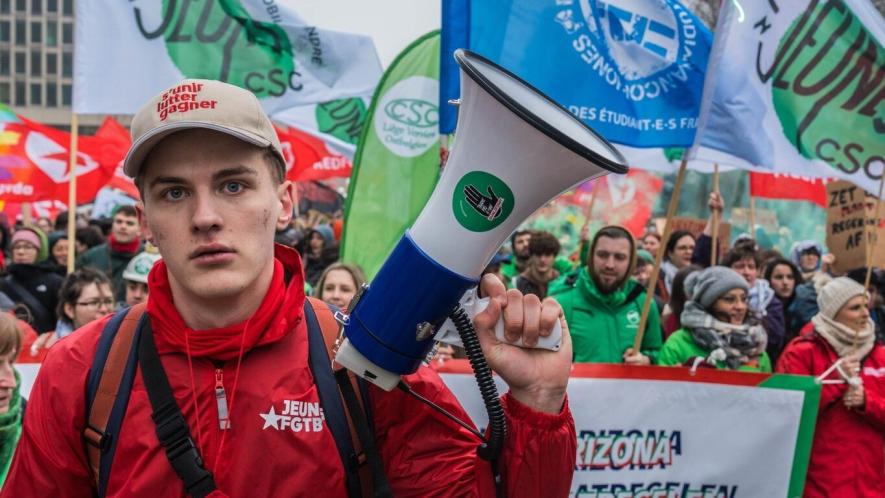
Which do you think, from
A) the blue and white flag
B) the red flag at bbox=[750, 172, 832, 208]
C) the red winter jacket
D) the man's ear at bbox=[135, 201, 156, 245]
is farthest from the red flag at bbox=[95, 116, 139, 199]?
the man's ear at bbox=[135, 201, 156, 245]

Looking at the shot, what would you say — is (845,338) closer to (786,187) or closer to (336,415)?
(336,415)

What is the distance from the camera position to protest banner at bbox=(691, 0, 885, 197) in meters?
5.38

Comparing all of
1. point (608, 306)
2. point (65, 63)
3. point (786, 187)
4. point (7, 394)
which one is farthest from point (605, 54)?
point (65, 63)

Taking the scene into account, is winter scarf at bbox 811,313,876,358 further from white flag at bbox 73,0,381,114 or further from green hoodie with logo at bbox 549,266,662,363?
white flag at bbox 73,0,381,114

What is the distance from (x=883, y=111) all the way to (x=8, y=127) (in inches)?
373

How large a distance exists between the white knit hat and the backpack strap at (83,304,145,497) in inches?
166

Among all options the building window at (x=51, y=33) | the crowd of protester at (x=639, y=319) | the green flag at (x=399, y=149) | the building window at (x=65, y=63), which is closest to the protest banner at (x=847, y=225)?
the crowd of protester at (x=639, y=319)

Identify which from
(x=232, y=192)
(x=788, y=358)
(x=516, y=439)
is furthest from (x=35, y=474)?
(x=788, y=358)

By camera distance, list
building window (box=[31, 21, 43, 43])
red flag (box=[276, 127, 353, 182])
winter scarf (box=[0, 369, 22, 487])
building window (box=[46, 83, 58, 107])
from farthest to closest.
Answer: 1. building window (box=[31, 21, 43, 43])
2. building window (box=[46, 83, 58, 107])
3. red flag (box=[276, 127, 353, 182])
4. winter scarf (box=[0, 369, 22, 487])

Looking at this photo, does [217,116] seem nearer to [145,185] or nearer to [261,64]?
[145,185]

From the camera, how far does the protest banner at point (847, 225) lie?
312 inches

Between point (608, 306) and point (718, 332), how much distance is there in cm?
67

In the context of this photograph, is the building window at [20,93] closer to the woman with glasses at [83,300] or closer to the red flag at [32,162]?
the red flag at [32,162]

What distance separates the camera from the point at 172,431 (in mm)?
1919
